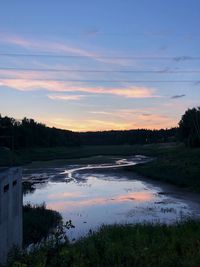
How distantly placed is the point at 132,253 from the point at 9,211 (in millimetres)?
3078

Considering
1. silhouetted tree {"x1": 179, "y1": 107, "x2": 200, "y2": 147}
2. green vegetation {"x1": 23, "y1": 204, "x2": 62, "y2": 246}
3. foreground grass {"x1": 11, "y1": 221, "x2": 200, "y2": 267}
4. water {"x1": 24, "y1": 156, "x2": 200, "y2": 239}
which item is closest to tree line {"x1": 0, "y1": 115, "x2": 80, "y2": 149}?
silhouetted tree {"x1": 179, "y1": 107, "x2": 200, "y2": 147}

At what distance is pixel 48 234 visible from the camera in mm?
22125

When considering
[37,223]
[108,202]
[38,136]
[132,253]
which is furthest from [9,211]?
[38,136]

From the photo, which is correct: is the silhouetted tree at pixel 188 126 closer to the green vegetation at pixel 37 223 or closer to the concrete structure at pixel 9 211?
the green vegetation at pixel 37 223

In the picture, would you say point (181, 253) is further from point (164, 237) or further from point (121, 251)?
point (164, 237)

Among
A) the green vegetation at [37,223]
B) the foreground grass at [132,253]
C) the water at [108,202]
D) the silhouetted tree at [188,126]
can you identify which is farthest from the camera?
the silhouetted tree at [188,126]

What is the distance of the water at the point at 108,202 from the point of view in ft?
87.4

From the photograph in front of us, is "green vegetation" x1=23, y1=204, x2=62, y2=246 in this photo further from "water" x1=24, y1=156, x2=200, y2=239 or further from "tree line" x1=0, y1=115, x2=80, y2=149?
"tree line" x1=0, y1=115, x2=80, y2=149

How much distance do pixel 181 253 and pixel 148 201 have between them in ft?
76.5

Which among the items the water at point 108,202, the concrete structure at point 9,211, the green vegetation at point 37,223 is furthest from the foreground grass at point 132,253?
the water at point 108,202

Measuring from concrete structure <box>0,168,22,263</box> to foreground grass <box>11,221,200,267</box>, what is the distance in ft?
2.65

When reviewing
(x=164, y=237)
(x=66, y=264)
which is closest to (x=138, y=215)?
(x=164, y=237)

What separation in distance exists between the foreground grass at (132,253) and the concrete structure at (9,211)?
31.9 inches

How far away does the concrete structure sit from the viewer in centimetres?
1152
